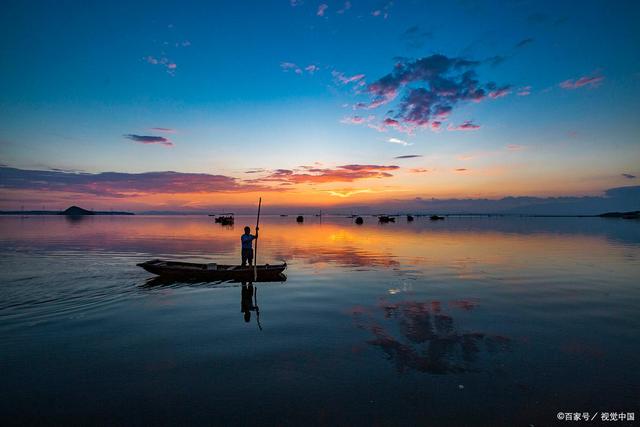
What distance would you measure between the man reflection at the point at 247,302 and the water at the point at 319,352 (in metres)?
0.36

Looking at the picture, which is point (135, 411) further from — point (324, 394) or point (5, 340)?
point (5, 340)

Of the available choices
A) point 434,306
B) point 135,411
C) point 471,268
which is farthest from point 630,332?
point 135,411

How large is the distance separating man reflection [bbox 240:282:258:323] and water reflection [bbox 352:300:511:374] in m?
4.62

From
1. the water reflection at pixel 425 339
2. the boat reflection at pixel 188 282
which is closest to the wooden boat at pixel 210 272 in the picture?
the boat reflection at pixel 188 282

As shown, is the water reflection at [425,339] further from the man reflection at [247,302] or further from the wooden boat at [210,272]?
the wooden boat at [210,272]

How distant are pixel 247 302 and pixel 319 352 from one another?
731 centimetres

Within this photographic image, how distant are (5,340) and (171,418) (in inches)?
333

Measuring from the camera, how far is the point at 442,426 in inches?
276

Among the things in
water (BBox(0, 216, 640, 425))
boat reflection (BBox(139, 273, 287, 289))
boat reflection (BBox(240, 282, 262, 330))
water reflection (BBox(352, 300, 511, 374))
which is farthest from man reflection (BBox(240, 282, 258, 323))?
water reflection (BBox(352, 300, 511, 374))

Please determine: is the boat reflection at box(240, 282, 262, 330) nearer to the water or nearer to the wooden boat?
the water

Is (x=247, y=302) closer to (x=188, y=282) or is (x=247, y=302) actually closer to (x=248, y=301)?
(x=248, y=301)

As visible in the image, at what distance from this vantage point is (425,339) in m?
11.6

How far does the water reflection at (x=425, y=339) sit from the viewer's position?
9.71 metres

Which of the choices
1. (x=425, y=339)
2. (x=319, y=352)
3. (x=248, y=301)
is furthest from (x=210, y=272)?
(x=425, y=339)
